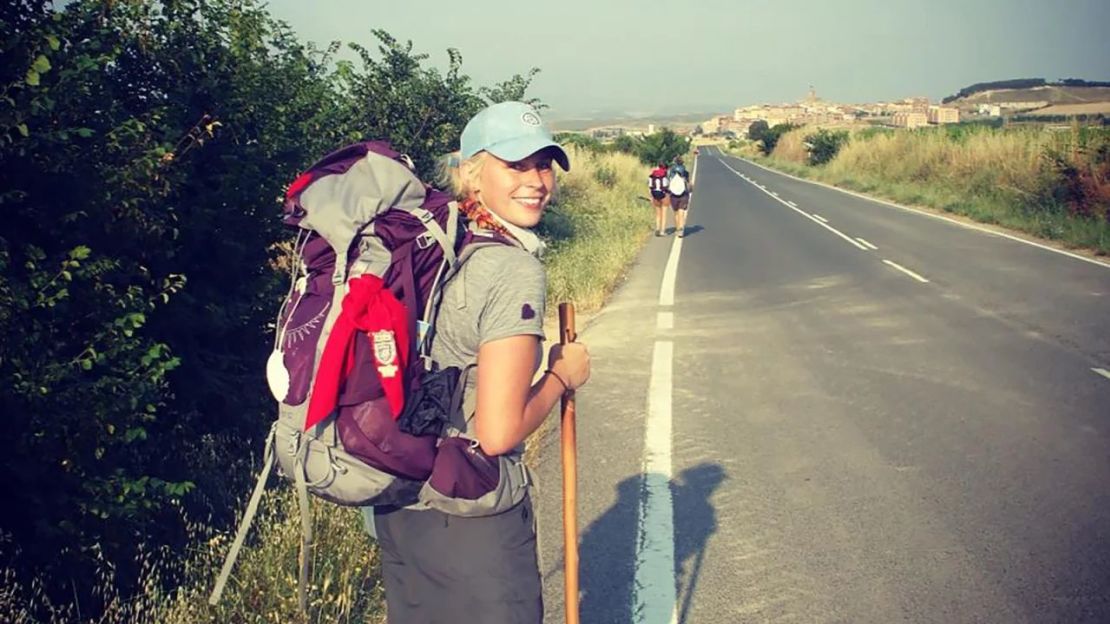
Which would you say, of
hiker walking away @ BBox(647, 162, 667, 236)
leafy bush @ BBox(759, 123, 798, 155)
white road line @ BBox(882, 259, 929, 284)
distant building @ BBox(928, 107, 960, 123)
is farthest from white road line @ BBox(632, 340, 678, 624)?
distant building @ BBox(928, 107, 960, 123)

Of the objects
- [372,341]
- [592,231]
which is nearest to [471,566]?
[372,341]

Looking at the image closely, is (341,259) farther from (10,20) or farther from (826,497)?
(826,497)

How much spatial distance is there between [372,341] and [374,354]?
0.03 metres

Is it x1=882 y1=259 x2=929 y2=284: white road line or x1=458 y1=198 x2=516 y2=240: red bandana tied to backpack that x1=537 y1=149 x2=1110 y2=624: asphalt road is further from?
x1=458 y1=198 x2=516 y2=240: red bandana tied to backpack

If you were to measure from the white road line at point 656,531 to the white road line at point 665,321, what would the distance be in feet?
8.70

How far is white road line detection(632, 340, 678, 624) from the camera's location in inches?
142

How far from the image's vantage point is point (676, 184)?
60.0ft

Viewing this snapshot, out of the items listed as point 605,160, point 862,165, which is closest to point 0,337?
point 605,160

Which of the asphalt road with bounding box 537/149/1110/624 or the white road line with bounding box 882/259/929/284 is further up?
the asphalt road with bounding box 537/149/1110/624

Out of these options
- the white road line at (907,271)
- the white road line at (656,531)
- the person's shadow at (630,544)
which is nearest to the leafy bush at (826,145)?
the white road line at (907,271)

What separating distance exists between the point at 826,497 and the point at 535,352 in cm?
329

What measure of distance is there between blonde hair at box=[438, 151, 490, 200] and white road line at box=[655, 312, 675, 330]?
284 inches

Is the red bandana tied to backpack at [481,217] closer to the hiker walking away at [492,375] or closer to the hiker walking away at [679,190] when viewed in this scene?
the hiker walking away at [492,375]

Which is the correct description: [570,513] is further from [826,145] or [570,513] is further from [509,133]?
[826,145]
